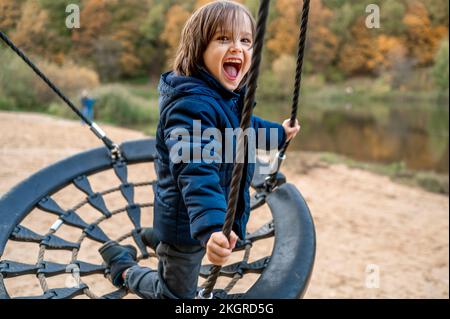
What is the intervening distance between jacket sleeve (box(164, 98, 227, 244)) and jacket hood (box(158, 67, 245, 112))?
2 cm

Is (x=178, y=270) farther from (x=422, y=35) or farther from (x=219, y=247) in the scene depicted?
(x=422, y=35)

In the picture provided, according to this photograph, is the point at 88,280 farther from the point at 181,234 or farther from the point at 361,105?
the point at 361,105

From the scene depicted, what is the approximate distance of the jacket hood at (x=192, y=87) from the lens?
0.82 meters

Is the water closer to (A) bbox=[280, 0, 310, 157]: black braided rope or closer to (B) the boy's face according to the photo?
(A) bbox=[280, 0, 310, 157]: black braided rope

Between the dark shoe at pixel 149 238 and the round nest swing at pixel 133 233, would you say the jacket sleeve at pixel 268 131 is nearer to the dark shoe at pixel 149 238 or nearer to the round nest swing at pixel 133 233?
the round nest swing at pixel 133 233

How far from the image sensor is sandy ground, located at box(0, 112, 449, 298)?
2.47 metres

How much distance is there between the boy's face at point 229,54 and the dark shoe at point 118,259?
0.69 metres

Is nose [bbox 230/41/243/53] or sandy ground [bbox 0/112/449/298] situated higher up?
nose [bbox 230/41/243/53]

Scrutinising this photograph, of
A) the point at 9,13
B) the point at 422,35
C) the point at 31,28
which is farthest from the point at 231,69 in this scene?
the point at 422,35

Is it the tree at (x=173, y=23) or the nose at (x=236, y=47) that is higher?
the tree at (x=173, y=23)

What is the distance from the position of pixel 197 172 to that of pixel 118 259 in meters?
0.67

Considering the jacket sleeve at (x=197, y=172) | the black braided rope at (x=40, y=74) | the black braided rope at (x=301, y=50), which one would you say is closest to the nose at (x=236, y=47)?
the jacket sleeve at (x=197, y=172)

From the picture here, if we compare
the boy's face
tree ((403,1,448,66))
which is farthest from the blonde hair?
tree ((403,1,448,66))

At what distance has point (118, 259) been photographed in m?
1.28
